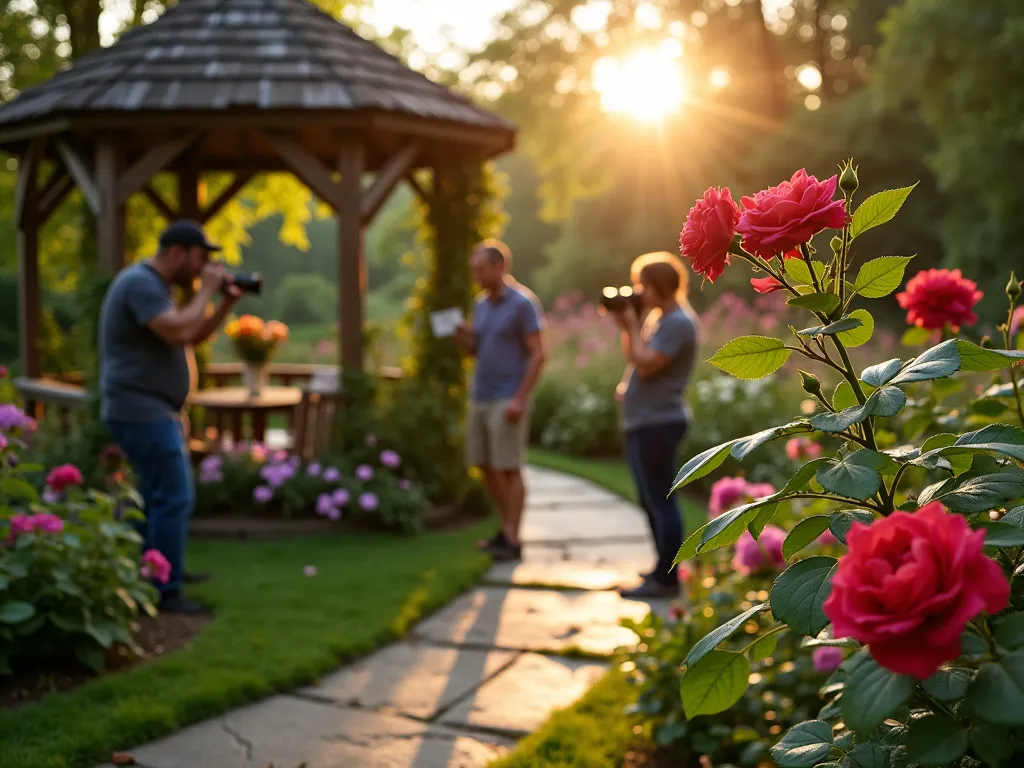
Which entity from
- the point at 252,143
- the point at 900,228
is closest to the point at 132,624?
the point at 252,143

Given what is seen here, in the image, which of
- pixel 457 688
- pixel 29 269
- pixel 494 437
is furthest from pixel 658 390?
pixel 29 269

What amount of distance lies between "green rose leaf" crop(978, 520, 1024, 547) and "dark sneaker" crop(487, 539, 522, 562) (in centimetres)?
494

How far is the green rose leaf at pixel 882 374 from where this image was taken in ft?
4.91

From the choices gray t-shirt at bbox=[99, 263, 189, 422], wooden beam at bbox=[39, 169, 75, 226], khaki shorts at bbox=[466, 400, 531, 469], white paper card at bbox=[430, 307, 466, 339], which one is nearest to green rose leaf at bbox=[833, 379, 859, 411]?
gray t-shirt at bbox=[99, 263, 189, 422]

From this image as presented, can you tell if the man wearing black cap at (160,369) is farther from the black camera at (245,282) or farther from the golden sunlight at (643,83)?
the golden sunlight at (643,83)

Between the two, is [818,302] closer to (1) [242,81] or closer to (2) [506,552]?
(2) [506,552]

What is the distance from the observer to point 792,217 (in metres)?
1.41

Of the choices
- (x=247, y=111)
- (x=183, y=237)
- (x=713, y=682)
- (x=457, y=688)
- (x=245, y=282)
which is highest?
(x=247, y=111)

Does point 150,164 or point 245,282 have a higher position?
point 150,164

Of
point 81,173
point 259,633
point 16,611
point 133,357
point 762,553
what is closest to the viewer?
point 16,611

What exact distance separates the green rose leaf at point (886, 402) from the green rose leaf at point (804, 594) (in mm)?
228

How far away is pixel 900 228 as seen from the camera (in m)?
22.5

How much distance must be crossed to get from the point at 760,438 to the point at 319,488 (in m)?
5.82

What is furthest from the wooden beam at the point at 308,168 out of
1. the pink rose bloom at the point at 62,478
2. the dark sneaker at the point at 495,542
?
the pink rose bloom at the point at 62,478
